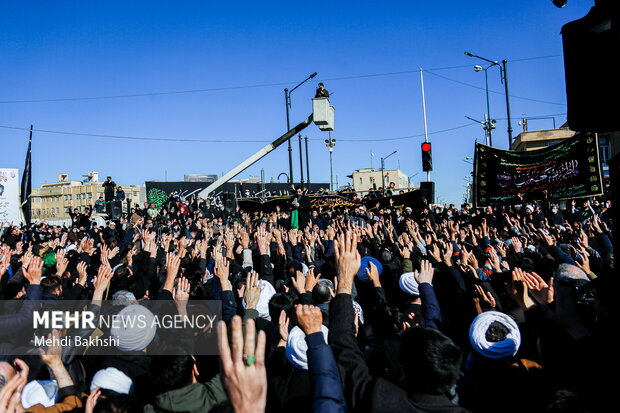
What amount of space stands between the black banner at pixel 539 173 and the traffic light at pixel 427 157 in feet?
4.62

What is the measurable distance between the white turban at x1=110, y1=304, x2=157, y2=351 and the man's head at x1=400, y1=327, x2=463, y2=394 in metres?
2.19

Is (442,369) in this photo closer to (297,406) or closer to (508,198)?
(297,406)

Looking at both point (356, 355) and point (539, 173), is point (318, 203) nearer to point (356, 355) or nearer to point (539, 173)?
point (539, 173)

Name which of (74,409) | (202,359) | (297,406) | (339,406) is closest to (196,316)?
(202,359)

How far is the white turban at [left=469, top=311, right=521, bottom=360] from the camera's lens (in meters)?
2.91

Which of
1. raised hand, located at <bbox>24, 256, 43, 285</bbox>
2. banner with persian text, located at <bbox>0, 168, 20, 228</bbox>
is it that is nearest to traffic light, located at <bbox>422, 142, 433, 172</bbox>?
raised hand, located at <bbox>24, 256, 43, 285</bbox>

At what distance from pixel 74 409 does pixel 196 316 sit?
168cm

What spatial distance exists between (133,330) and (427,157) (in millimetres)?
12963

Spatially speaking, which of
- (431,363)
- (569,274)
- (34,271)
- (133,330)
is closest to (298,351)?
(431,363)

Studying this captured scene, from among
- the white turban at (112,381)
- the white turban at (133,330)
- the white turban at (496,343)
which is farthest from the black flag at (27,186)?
the white turban at (496,343)

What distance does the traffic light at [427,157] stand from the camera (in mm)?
15047

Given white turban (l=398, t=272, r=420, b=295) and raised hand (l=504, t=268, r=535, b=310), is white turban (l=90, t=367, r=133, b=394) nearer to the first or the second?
white turban (l=398, t=272, r=420, b=295)

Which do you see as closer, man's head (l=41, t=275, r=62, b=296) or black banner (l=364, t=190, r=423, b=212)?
man's head (l=41, t=275, r=62, b=296)

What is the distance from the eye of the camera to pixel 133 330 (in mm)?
3557
